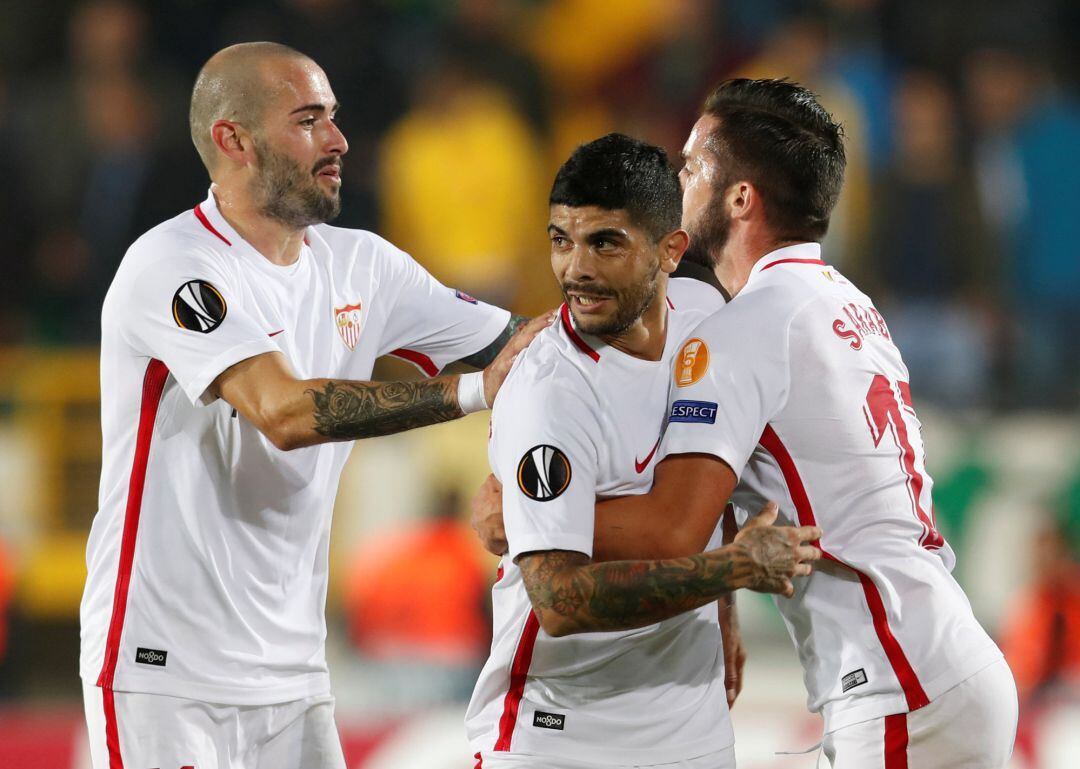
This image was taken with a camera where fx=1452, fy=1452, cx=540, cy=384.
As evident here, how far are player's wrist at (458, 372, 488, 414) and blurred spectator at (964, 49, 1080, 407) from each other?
606cm

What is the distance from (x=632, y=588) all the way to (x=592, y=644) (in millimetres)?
352

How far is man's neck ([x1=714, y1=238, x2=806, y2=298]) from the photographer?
3564mm

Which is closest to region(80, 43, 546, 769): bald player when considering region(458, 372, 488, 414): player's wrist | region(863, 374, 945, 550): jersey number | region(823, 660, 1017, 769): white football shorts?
region(458, 372, 488, 414): player's wrist

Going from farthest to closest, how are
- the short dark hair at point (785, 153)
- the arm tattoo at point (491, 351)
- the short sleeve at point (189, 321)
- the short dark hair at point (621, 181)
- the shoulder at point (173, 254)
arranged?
the arm tattoo at point (491, 351) < the shoulder at point (173, 254) < the short sleeve at point (189, 321) < the short dark hair at point (785, 153) < the short dark hair at point (621, 181)

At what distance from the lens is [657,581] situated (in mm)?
3107

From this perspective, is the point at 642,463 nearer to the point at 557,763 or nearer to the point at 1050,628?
the point at 557,763

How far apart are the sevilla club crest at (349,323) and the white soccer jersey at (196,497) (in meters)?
0.14

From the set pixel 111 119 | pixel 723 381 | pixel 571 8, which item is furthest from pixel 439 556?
pixel 723 381

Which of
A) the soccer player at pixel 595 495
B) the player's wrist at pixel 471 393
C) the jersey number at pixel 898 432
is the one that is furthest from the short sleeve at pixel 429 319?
the jersey number at pixel 898 432

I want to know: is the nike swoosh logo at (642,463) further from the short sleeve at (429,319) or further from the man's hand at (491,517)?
the short sleeve at (429,319)

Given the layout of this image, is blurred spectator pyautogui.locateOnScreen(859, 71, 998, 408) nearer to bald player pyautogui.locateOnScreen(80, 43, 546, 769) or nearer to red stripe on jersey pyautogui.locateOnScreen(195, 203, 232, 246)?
bald player pyautogui.locateOnScreen(80, 43, 546, 769)

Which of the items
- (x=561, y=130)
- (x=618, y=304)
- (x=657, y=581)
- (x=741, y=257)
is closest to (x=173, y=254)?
(x=618, y=304)

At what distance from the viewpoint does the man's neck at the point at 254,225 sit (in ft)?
13.2

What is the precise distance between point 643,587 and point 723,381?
489 millimetres
